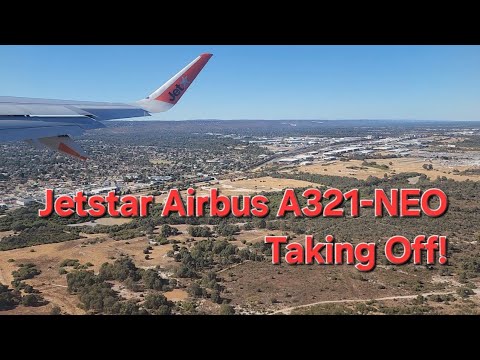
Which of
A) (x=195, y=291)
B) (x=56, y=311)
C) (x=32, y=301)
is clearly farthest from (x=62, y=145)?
(x=32, y=301)

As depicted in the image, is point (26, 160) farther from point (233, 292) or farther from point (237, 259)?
point (233, 292)

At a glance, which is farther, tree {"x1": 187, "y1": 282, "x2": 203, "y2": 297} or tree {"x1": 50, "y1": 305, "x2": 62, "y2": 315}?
tree {"x1": 187, "y1": 282, "x2": 203, "y2": 297}

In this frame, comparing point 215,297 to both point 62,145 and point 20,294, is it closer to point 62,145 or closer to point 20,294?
point 20,294

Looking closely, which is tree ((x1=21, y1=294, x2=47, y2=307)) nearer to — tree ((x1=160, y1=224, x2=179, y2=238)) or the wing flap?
tree ((x1=160, y1=224, x2=179, y2=238))

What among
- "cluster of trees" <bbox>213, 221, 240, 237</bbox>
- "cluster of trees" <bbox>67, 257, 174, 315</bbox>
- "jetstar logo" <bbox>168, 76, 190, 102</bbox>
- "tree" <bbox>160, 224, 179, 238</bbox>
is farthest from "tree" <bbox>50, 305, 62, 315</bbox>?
"cluster of trees" <bbox>213, 221, 240, 237</bbox>

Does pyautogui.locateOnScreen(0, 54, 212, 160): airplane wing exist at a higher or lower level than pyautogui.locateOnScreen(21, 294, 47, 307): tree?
higher

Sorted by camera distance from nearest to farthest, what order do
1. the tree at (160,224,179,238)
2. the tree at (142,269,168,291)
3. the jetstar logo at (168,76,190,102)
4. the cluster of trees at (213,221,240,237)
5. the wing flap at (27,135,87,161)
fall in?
the wing flap at (27,135,87,161) → the jetstar logo at (168,76,190,102) → the tree at (142,269,168,291) → the tree at (160,224,179,238) → the cluster of trees at (213,221,240,237)

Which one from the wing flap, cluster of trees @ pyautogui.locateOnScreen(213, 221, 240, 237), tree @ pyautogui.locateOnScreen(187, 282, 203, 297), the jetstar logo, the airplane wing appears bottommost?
tree @ pyautogui.locateOnScreen(187, 282, 203, 297)
